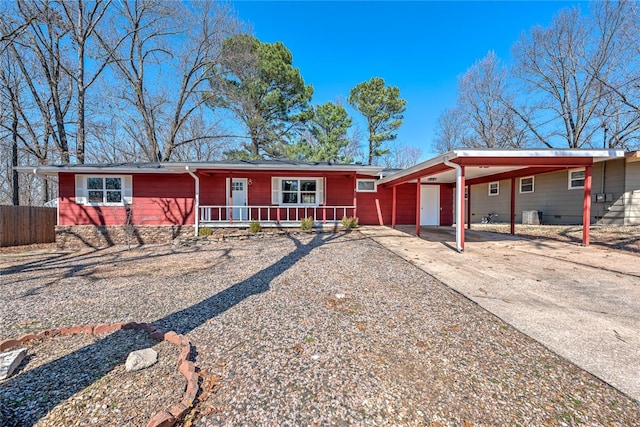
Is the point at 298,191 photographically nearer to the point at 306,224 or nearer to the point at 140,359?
the point at 306,224

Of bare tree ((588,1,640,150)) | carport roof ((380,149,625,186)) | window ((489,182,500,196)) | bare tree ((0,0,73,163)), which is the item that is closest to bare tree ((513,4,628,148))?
bare tree ((588,1,640,150))

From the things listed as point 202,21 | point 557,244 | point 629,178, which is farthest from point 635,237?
point 202,21

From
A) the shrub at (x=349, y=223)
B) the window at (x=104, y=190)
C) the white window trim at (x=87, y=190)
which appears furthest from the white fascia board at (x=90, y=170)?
the shrub at (x=349, y=223)

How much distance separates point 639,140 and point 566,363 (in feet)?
72.0

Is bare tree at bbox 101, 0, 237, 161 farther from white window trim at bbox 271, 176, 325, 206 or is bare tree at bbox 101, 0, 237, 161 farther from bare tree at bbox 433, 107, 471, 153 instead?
bare tree at bbox 433, 107, 471, 153

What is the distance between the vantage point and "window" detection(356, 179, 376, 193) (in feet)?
40.5

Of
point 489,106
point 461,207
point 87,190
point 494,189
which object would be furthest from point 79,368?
point 489,106

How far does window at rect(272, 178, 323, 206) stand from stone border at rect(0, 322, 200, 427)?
884 centimetres

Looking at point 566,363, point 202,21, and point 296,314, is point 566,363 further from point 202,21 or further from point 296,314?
point 202,21

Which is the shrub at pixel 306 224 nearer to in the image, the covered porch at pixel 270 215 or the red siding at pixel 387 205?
the covered porch at pixel 270 215

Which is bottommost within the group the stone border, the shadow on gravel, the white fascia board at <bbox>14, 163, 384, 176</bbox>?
the shadow on gravel

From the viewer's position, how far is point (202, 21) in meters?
16.5

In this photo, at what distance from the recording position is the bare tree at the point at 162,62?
1619cm

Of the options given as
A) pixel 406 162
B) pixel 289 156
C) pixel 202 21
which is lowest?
pixel 289 156
